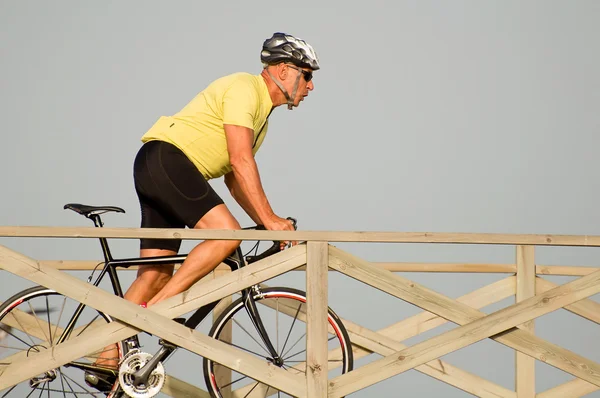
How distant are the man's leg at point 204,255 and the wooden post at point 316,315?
347 mm

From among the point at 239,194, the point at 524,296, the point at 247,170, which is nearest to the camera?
the point at 247,170

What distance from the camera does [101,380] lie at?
4410mm

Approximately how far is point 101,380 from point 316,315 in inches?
39.4

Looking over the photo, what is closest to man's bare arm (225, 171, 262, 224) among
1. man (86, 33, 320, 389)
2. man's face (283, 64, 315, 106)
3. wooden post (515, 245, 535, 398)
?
man (86, 33, 320, 389)

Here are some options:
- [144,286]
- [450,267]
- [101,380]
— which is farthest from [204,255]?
[450,267]

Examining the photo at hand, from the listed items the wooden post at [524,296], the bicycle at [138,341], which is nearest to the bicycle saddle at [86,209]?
the bicycle at [138,341]

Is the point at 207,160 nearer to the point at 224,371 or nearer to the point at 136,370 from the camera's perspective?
the point at 136,370

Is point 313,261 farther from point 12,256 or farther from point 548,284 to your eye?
point 548,284

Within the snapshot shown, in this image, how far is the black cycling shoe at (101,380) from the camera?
4402 mm

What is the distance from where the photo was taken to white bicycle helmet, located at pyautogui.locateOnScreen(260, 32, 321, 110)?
4398 mm

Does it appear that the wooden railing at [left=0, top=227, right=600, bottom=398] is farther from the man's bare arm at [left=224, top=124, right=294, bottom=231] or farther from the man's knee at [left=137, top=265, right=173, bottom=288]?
the man's knee at [left=137, top=265, right=173, bottom=288]

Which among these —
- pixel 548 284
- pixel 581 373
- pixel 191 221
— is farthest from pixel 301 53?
pixel 548 284

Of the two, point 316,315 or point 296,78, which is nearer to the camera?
point 316,315

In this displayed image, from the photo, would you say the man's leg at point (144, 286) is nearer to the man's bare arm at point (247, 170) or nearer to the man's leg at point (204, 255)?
the man's leg at point (204, 255)
